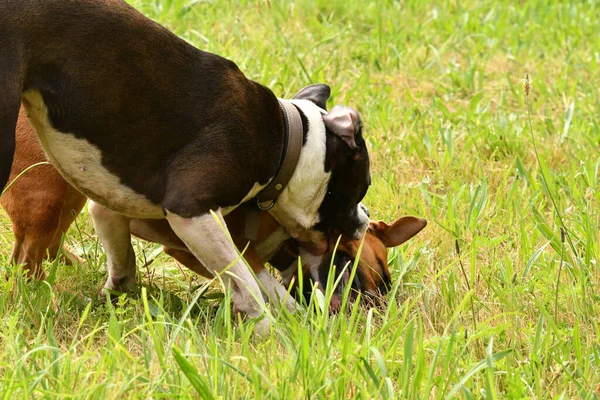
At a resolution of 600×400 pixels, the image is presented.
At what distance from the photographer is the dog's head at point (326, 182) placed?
184 inches

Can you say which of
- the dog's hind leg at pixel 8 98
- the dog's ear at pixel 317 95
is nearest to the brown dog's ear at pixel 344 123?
the dog's ear at pixel 317 95

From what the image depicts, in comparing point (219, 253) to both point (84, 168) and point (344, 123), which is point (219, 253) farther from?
point (344, 123)

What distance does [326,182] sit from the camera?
4738mm

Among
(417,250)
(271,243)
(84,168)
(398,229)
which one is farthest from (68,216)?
(417,250)

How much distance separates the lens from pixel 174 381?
11.3ft

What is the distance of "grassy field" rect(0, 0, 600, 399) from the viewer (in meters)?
3.54

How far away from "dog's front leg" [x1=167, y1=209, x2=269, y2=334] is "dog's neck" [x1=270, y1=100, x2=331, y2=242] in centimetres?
46

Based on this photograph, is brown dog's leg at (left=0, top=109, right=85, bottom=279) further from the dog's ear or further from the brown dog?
the dog's ear

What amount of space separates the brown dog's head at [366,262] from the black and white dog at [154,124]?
11.8 inches

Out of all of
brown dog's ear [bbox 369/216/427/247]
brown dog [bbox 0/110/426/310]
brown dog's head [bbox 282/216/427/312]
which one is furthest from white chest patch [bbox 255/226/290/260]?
brown dog's ear [bbox 369/216/427/247]

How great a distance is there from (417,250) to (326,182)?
80 cm

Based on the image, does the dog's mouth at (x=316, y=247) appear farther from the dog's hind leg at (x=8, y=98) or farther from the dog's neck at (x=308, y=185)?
the dog's hind leg at (x=8, y=98)

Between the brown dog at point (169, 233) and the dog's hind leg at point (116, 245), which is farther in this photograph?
the dog's hind leg at point (116, 245)

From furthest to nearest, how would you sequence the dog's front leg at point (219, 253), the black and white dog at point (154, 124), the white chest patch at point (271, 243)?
the white chest patch at point (271, 243), the dog's front leg at point (219, 253), the black and white dog at point (154, 124)
